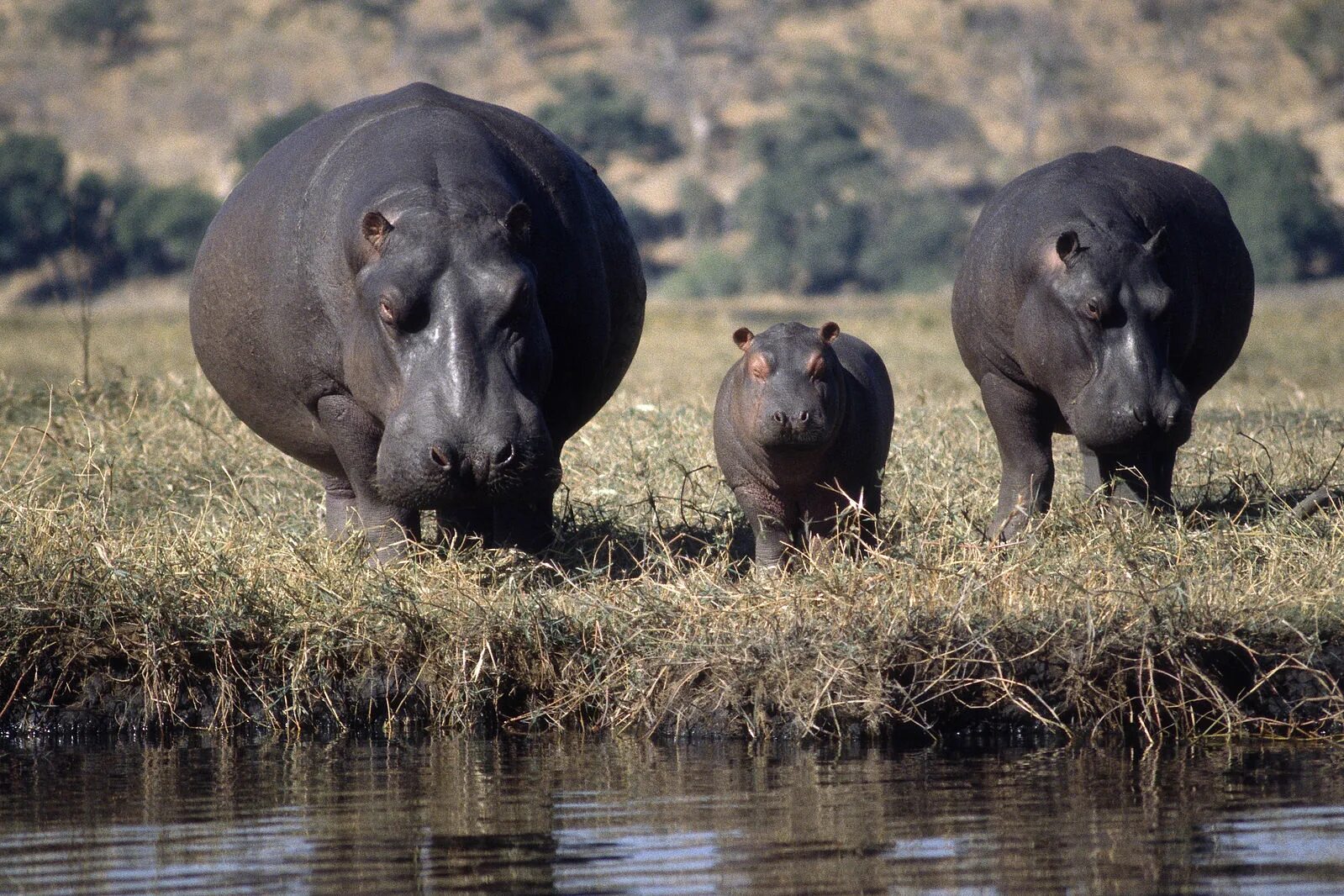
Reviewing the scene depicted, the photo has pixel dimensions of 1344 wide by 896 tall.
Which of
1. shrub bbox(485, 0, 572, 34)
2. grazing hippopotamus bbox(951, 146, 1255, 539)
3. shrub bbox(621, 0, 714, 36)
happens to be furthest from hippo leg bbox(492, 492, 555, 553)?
shrub bbox(485, 0, 572, 34)

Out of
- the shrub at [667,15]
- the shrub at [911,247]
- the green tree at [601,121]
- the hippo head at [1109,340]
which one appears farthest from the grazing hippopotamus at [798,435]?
the shrub at [667,15]

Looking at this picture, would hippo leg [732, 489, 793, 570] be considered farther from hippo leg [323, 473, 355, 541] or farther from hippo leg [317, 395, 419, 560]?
hippo leg [323, 473, 355, 541]

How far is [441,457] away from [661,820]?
1376 millimetres

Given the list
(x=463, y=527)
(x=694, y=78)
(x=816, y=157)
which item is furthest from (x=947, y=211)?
(x=463, y=527)

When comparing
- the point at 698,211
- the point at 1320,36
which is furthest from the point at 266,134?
the point at 1320,36

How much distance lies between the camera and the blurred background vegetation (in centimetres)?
5250

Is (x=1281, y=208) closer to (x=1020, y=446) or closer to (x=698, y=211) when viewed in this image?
(x=698, y=211)

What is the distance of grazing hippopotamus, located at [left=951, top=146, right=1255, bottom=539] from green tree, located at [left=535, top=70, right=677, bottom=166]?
54.2 meters

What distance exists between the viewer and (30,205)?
53.0 metres

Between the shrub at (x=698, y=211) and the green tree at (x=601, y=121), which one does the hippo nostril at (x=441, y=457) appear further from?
the green tree at (x=601, y=121)

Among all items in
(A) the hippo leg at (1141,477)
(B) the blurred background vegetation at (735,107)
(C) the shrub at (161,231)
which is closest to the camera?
(A) the hippo leg at (1141,477)

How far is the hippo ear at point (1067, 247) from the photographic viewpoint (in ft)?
21.5

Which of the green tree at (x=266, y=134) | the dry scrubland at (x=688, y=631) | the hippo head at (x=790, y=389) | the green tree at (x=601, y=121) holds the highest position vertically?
the green tree at (x=601, y=121)

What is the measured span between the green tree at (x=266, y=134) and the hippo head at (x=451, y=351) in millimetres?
50416
